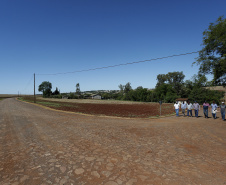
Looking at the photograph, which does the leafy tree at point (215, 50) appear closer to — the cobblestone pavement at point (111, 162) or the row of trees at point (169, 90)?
the cobblestone pavement at point (111, 162)

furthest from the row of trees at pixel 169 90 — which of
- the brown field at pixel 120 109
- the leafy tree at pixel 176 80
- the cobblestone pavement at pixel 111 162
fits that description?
the cobblestone pavement at pixel 111 162

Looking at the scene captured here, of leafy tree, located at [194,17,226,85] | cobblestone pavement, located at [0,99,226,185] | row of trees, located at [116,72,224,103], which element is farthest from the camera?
row of trees, located at [116,72,224,103]

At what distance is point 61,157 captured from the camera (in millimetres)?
3664

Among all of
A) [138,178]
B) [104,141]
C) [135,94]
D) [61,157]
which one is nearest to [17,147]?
[61,157]

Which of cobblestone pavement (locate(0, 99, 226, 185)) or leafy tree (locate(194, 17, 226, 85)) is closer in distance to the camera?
cobblestone pavement (locate(0, 99, 226, 185))

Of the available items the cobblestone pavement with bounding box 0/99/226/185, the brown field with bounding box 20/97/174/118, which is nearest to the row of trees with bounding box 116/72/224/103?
the brown field with bounding box 20/97/174/118

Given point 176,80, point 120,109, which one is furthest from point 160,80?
point 120,109

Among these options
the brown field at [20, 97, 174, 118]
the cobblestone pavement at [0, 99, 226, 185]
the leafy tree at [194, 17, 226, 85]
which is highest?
the leafy tree at [194, 17, 226, 85]

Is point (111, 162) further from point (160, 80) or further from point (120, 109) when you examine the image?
point (160, 80)

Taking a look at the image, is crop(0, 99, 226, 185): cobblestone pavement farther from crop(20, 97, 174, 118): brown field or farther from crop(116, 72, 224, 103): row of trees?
crop(116, 72, 224, 103): row of trees

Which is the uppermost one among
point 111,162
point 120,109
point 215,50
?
point 215,50

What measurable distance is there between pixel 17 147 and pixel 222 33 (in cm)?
2123

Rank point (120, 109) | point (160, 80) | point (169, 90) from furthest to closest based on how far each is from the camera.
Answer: point (160, 80), point (169, 90), point (120, 109)

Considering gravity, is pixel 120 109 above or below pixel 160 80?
below
